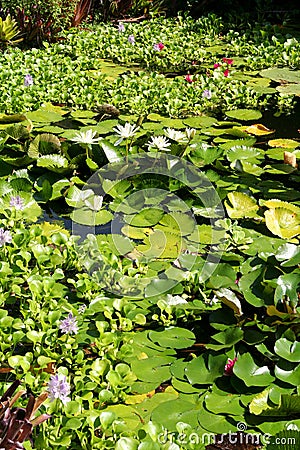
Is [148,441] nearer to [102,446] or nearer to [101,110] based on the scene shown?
[102,446]

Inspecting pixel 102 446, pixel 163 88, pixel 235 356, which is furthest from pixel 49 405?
pixel 163 88

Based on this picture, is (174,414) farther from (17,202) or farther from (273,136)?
(273,136)

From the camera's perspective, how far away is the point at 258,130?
3.93 m

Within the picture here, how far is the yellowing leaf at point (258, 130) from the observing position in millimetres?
3893

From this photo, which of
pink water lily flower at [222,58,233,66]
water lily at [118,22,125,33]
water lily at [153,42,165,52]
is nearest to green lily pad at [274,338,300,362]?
pink water lily flower at [222,58,233,66]

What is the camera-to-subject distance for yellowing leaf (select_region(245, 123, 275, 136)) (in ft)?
12.8

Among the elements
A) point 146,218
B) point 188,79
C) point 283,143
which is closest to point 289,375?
point 146,218

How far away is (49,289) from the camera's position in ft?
7.41

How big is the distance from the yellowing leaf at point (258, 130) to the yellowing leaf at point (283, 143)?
0.46ft

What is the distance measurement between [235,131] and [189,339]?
1.90 meters

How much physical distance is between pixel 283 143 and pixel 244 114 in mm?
563

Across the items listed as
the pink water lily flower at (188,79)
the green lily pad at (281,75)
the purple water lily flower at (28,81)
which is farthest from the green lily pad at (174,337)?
the green lily pad at (281,75)

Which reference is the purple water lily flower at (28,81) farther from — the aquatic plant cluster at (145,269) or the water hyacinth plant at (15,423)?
the water hyacinth plant at (15,423)

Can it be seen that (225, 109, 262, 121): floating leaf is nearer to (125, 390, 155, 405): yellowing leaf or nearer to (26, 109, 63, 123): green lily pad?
(26, 109, 63, 123): green lily pad
